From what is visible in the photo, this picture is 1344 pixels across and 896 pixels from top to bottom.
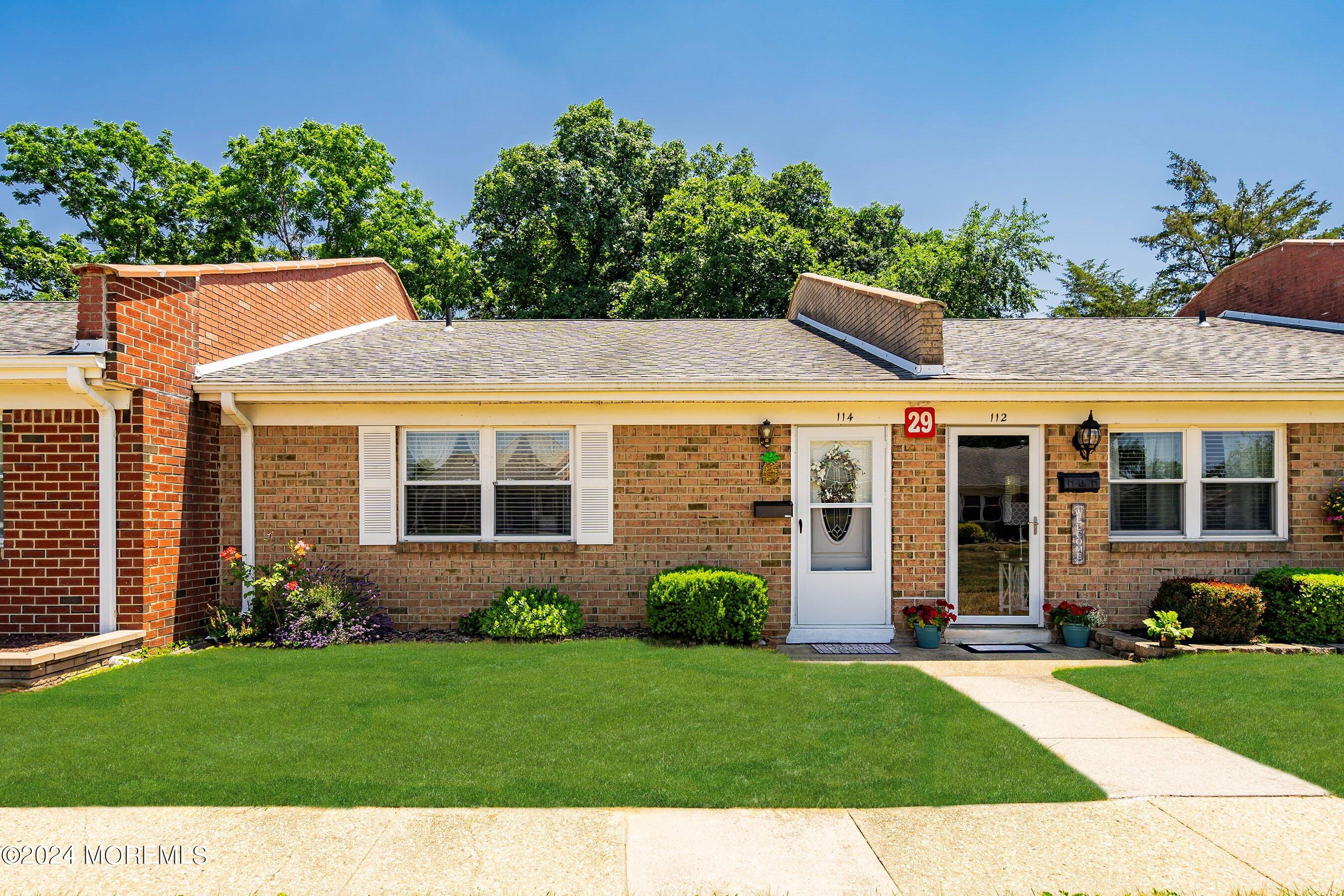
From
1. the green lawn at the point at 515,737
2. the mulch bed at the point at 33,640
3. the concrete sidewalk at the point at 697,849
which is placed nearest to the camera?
the concrete sidewalk at the point at 697,849

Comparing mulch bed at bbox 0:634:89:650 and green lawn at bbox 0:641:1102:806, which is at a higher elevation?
mulch bed at bbox 0:634:89:650

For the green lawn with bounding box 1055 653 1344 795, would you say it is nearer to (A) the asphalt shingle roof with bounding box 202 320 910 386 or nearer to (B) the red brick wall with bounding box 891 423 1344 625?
(B) the red brick wall with bounding box 891 423 1344 625

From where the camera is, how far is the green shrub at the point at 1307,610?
8672mm

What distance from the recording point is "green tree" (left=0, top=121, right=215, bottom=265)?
89.8 ft

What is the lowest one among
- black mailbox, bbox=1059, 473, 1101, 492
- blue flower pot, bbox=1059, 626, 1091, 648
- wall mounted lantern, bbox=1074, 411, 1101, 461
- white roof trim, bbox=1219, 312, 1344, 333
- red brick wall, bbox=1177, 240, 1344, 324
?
blue flower pot, bbox=1059, 626, 1091, 648

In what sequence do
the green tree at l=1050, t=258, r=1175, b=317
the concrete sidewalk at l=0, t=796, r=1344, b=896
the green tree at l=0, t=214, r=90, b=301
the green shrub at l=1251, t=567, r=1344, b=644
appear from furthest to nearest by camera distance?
1. the green tree at l=1050, t=258, r=1175, b=317
2. the green tree at l=0, t=214, r=90, b=301
3. the green shrub at l=1251, t=567, r=1344, b=644
4. the concrete sidewalk at l=0, t=796, r=1344, b=896

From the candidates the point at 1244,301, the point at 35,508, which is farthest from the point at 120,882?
the point at 1244,301

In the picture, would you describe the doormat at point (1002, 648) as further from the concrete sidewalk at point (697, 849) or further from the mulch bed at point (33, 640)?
the mulch bed at point (33, 640)

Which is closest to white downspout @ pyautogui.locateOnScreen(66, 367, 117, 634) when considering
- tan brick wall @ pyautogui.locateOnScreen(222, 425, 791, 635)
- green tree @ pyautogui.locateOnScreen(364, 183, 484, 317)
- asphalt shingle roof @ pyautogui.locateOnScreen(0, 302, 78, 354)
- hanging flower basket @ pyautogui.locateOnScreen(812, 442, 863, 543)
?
asphalt shingle roof @ pyautogui.locateOnScreen(0, 302, 78, 354)

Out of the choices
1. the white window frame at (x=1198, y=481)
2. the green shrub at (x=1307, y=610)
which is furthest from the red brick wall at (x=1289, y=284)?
the green shrub at (x=1307, y=610)

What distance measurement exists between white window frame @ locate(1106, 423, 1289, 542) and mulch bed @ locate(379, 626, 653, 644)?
571 centimetres

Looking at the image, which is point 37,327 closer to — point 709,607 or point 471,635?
point 471,635

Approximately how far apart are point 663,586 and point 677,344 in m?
4.26

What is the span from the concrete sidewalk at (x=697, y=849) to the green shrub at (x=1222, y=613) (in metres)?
4.53
